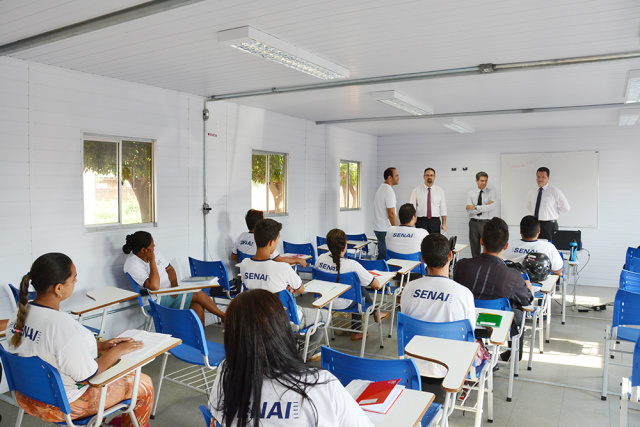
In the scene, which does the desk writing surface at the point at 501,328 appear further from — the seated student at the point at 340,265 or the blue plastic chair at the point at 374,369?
the seated student at the point at 340,265

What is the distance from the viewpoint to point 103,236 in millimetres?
4637

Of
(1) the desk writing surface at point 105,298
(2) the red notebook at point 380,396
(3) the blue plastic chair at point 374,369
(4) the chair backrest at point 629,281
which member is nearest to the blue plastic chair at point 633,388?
(3) the blue plastic chair at point 374,369

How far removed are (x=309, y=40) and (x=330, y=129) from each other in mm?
4966

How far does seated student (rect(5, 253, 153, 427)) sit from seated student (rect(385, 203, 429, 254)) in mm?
3915

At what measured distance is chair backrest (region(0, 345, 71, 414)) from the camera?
7.02 feet

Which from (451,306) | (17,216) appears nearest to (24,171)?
(17,216)

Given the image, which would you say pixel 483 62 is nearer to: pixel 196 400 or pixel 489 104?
pixel 489 104

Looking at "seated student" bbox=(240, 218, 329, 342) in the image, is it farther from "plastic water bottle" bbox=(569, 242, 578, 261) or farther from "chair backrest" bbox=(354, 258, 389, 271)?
"plastic water bottle" bbox=(569, 242, 578, 261)

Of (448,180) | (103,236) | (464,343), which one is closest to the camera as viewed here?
(464,343)

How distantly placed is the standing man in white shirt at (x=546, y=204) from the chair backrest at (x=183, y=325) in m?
5.71

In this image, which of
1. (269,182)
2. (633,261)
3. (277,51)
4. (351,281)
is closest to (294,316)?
(351,281)

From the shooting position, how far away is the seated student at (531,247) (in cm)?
462

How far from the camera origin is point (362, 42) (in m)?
3.54

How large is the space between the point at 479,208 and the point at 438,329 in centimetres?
624
